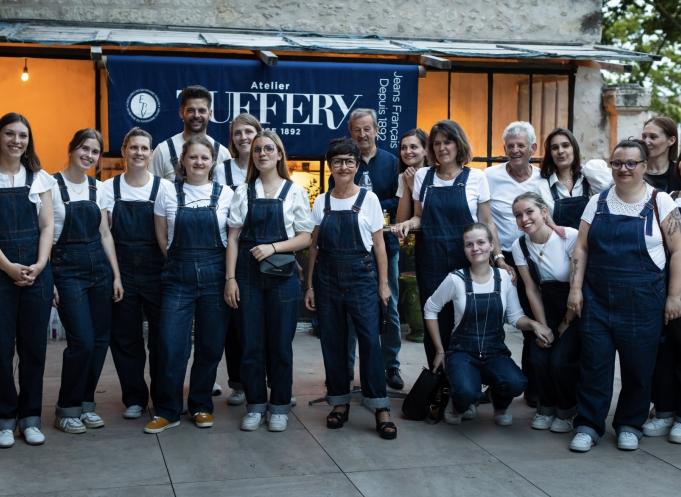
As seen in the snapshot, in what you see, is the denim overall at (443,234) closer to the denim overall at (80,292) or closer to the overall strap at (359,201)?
the overall strap at (359,201)

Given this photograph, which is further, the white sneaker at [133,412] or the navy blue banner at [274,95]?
the navy blue banner at [274,95]

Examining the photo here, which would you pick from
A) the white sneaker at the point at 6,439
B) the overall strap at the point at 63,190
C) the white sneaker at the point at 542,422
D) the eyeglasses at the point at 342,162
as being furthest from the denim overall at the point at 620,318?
the white sneaker at the point at 6,439

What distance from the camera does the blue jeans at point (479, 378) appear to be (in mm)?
6102

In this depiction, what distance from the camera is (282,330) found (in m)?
6.12

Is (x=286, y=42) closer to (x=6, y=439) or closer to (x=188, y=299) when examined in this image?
(x=188, y=299)

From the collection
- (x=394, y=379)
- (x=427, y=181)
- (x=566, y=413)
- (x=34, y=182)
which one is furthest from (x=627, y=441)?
(x=34, y=182)

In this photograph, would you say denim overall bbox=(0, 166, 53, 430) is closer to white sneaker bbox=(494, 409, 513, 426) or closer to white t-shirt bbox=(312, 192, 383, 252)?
white t-shirt bbox=(312, 192, 383, 252)

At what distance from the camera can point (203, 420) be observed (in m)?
6.19

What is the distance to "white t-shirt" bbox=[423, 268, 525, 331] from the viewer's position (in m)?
6.25

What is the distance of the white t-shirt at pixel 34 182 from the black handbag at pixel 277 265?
4.51 ft

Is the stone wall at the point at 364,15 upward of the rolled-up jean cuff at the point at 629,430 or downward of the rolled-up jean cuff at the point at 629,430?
upward

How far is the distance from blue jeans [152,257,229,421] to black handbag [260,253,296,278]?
1.09 feet

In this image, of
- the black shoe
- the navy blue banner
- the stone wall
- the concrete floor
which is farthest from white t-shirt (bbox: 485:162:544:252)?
the stone wall

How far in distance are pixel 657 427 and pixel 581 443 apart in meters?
0.69
